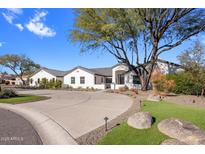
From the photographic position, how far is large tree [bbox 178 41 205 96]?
13.6 m

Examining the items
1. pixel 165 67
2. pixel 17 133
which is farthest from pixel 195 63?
pixel 17 133

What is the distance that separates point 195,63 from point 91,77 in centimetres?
1371

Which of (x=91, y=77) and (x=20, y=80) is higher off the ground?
(x=91, y=77)


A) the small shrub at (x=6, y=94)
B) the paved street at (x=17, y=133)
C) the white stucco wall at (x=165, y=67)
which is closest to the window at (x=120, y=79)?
the white stucco wall at (x=165, y=67)

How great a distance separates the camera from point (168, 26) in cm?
1727

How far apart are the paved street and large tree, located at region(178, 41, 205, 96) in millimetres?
11515

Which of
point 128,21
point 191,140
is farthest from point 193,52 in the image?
point 191,140

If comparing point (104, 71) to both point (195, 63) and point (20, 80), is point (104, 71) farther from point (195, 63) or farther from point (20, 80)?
point (195, 63)

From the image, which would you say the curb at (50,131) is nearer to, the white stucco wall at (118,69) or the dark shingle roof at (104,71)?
the white stucco wall at (118,69)

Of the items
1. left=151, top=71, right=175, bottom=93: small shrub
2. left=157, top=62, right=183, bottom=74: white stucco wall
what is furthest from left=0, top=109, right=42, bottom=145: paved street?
left=157, top=62, right=183, bottom=74: white stucco wall

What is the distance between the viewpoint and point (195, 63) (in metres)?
13.8

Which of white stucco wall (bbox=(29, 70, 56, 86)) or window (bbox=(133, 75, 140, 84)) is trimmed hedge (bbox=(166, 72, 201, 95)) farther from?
white stucco wall (bbox=(29, 70, 56, 86))

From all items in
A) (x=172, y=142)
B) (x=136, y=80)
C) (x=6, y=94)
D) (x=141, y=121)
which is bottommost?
(x=172, y=142)
